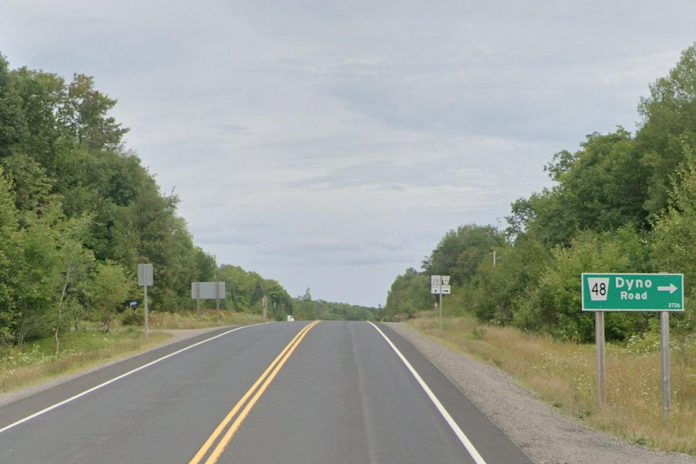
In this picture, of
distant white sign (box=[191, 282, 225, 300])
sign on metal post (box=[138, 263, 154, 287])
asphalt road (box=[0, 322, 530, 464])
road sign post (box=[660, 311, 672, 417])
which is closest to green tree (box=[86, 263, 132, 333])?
sign on metal post (box=[138, 263, 154, 287])

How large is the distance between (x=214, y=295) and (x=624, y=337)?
36.2 meters

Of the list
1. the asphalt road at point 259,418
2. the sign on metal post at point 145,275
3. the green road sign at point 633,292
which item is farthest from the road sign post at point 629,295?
the sign on metal post at point 145,275

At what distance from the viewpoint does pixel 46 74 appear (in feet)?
203

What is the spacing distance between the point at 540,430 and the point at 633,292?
3.80 meters

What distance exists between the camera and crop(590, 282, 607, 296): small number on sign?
15.4m

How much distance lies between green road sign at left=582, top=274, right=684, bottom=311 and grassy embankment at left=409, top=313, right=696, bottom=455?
75.2 inches

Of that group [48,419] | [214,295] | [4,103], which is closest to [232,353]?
[48,419]

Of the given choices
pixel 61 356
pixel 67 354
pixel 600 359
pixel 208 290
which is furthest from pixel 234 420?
pixel 208 290

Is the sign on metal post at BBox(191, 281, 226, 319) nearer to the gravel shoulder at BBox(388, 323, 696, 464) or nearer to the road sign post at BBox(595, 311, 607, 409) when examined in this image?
the gravel shoulder at BBox(388, 323, 696, 464)

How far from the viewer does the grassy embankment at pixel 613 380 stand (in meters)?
13.1

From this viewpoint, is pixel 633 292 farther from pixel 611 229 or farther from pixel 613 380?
pixel 611 229

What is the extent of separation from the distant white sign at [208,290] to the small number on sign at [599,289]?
4575 cm

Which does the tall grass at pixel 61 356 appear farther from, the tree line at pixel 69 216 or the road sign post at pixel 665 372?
the road sign post at pixel 665 372

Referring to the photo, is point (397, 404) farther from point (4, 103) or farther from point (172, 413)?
point (4, 103)
